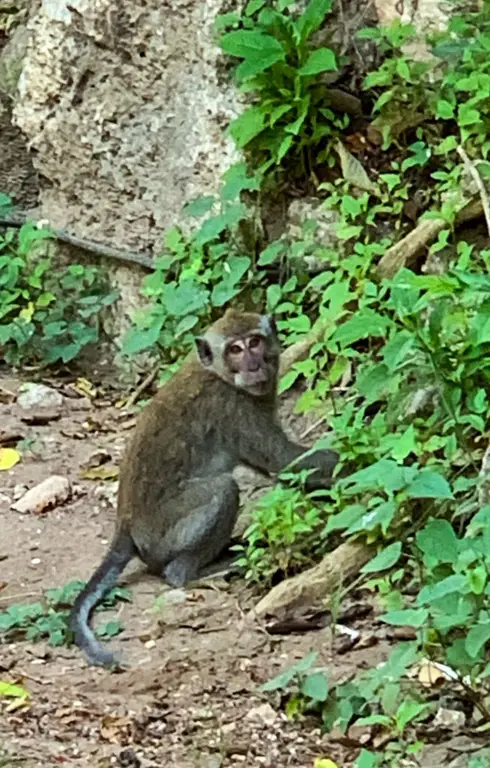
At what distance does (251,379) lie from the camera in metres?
6.84

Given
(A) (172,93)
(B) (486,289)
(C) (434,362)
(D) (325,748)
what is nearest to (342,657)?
(D) (325,748)

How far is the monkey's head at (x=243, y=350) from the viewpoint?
22.3ft

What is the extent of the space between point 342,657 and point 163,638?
0.84 meters

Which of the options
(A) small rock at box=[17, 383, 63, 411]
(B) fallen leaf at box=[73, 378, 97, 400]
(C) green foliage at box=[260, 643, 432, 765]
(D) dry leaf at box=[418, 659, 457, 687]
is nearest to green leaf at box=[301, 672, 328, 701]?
(C) green foliage at box=[260, 643, 432, 765]

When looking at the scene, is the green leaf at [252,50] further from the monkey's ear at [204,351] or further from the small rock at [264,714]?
the small rock at [264,714]

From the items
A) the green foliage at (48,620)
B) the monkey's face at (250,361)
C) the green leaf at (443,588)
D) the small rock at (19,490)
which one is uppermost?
the green leaf at (443,588)

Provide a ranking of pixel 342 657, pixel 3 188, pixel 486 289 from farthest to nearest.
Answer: pixel 3 188 → pixel 342 657 → pixel 486 289

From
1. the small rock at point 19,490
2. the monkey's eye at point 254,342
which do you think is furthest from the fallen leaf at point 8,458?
the monkey's eye at point 254,342

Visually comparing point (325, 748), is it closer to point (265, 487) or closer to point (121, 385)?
point (265, 487)

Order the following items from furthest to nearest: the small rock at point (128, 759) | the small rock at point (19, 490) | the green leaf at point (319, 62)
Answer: the green leaf at point (319, 62), the small rock at point (19, 490), the small rock at point (128, 759)

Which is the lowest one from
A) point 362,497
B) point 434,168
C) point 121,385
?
point 121,385

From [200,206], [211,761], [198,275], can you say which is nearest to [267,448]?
[198,275]

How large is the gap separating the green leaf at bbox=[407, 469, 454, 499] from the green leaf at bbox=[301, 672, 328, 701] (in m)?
0.78

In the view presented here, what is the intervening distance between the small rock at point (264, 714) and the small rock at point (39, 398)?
3.83 meters
